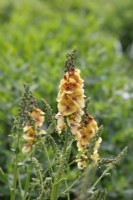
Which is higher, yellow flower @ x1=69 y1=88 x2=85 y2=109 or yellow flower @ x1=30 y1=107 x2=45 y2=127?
yellow flower @ x1=30 y1=107 x2=45 y2=127

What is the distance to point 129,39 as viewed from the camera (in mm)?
10547

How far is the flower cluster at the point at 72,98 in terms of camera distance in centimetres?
220

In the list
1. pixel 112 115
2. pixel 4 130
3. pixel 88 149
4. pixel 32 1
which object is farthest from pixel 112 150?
pixel 32 1

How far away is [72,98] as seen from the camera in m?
2.21

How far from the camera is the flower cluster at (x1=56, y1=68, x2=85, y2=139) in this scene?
220 centimetres

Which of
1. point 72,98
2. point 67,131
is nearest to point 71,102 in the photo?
point 72,98

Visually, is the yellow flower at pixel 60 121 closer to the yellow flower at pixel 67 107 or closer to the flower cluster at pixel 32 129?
the yellow flower at pixel 67 107

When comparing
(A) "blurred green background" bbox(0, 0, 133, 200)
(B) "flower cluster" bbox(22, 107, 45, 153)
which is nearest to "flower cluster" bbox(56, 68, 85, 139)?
(B) "flower cluster" bbox(22, 107, 45, 153)

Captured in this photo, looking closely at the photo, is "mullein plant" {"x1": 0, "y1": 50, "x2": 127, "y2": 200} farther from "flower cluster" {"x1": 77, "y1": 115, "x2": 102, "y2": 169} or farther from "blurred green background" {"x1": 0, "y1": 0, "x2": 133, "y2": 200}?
"blurred green background" {"x1": 0, "y1": 0, "x2": 133, "y2": 200}

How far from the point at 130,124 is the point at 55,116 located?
2.30 m

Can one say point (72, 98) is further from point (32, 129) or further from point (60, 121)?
point (32, 129)

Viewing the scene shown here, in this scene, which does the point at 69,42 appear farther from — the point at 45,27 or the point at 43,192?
the point at 43,192

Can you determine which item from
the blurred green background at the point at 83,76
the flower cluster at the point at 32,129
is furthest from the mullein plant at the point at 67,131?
the blurred green background at the point at 83,76

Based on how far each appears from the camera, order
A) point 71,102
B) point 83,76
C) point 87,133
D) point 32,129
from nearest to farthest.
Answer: point 71,102, point 87,133, point 32,129, point 83,76
